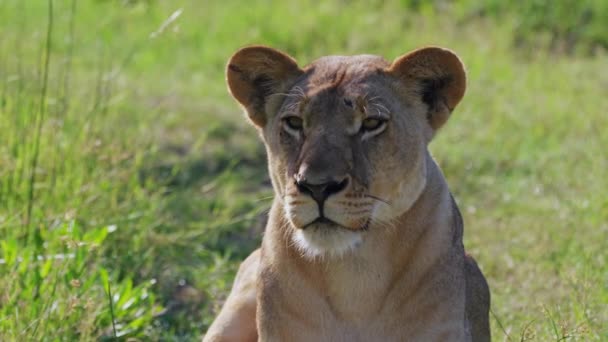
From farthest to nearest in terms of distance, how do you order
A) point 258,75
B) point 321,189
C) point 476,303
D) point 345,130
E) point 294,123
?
point 476,303 → point 258,75 → point 294,123 → point 345,130 → point 321,189

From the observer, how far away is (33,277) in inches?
165

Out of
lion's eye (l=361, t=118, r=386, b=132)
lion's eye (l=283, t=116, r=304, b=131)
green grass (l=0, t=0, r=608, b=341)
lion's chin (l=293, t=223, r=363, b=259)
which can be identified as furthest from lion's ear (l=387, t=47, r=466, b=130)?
green grass (l=0, t=0, r=608, b=341)

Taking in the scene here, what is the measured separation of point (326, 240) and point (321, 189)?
0.16 metres

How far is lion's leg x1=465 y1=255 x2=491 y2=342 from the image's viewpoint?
3.80 metres

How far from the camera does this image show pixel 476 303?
12.6ft

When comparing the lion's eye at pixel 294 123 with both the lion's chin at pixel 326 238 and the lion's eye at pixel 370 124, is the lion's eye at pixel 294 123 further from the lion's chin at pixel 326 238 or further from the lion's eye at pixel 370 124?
the lion's chin at pixel 326 238

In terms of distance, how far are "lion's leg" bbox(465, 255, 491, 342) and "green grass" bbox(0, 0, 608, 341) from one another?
21 centimetres

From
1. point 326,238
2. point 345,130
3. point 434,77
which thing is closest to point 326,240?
point 326,238

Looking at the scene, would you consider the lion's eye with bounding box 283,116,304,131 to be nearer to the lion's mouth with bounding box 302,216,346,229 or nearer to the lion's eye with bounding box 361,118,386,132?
the lion's eye with bounding box 361,118,386,132

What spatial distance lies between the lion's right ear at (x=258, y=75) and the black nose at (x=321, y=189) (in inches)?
22.1

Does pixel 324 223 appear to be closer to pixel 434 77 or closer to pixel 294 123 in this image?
pixel 294 123

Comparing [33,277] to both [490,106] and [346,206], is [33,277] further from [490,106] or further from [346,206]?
[490,106]

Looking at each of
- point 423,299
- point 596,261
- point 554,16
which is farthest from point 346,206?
point 554,16

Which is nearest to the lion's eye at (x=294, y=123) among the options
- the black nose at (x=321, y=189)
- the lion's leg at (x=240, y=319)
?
the black nose at (x=321, y=189)
